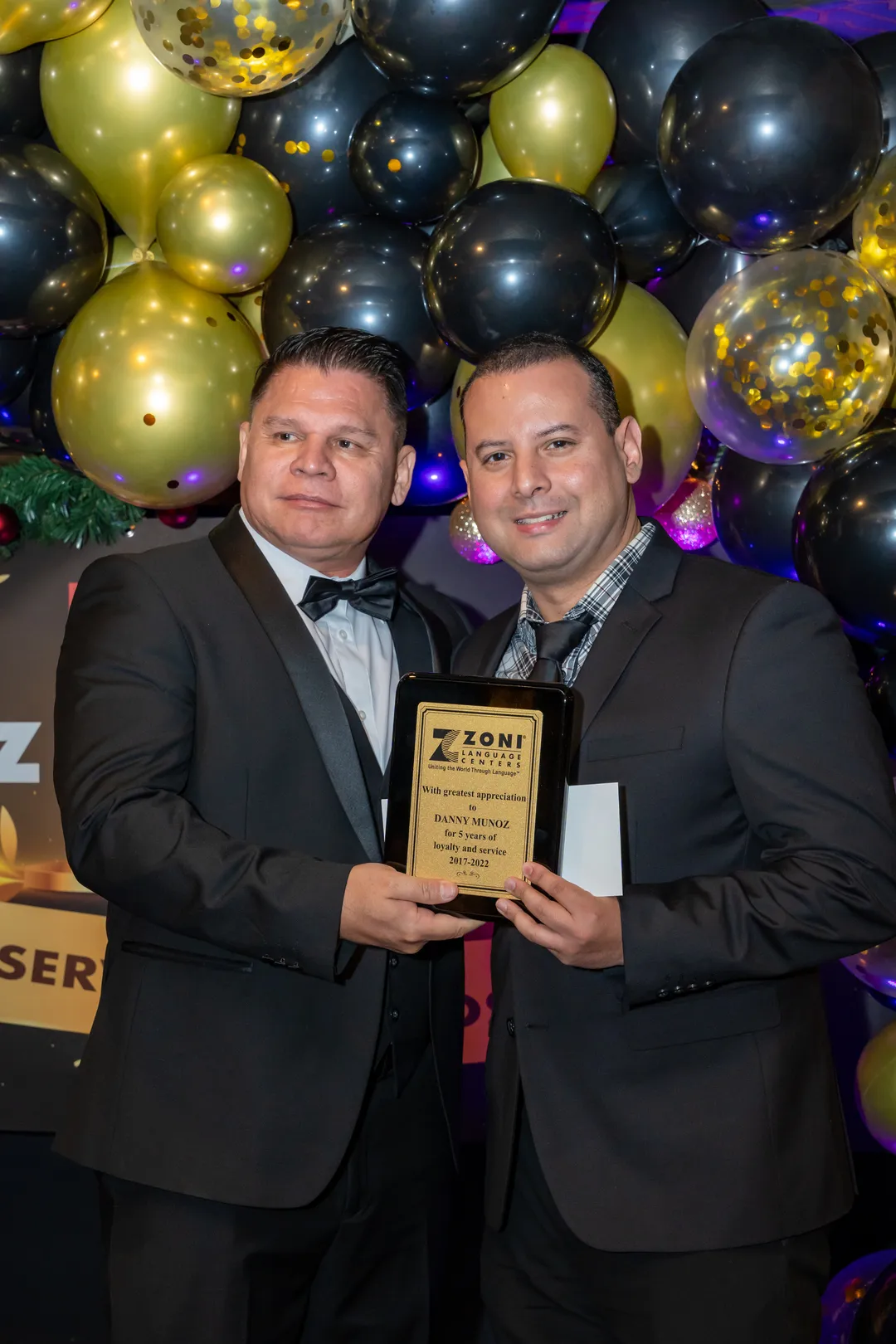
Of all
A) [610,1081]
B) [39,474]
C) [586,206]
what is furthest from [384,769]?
[39,474]

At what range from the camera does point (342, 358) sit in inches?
87.0

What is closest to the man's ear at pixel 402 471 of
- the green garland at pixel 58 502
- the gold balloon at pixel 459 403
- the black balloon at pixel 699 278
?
the gold balloon at pixel 459 403

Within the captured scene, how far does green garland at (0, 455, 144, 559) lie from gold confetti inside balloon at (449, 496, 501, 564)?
91 centimetres

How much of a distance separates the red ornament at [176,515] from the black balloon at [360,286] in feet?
2.67

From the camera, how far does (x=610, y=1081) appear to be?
1754mm

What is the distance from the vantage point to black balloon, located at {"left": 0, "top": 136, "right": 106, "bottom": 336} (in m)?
2.53

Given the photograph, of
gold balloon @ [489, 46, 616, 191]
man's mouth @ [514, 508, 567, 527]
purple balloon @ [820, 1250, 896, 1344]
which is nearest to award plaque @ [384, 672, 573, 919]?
man's mouth @ [514, 508, 567, 527]

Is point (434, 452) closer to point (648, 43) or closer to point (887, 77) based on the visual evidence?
point (648, 43)

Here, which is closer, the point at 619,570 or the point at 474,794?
the point at 474,794

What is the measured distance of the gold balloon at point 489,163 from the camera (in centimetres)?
275

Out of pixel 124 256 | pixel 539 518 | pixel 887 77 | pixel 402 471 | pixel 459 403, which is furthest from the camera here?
pixel 124 256

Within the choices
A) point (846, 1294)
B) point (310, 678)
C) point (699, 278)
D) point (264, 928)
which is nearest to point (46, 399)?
point (310, 678)

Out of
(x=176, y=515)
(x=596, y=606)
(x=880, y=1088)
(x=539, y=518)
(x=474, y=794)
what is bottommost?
(x=880, y=1088)

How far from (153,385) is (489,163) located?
3.17 feet
